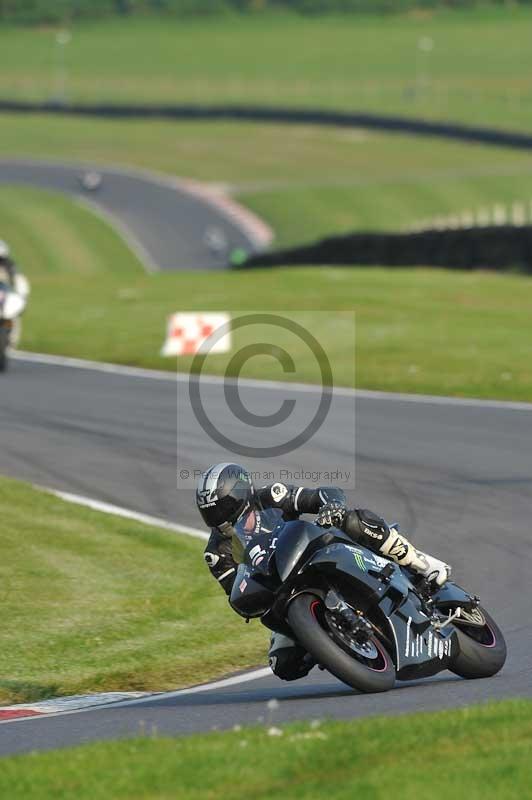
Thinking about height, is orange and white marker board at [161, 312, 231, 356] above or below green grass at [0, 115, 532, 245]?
below

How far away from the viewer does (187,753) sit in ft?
20.9

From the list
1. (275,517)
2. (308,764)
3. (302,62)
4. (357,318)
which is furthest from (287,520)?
(302,62)

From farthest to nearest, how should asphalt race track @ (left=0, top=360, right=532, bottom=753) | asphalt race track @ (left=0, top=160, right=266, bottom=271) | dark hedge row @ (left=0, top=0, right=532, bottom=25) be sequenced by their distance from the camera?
dark hedge row @ (left=0, top=0, right=532, bottom=25), asphalt race track @ (left=0, top=160, right=266, bottom=271), asphalt race track @ (left=0, top=360, right=532, bottom=753)

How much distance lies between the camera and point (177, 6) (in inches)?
4904

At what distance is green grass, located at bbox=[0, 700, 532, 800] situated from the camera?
19.2 feet

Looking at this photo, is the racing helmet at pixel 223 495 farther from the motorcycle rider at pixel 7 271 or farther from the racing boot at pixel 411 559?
the motorcycle rider at pixel 7 271

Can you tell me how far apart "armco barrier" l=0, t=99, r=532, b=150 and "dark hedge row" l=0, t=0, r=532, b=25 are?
33.4 metres

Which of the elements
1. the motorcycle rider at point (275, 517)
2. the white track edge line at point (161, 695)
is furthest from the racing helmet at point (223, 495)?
the white track edge line at point (161, 695)

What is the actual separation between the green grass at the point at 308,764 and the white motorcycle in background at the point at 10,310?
15.3 metres

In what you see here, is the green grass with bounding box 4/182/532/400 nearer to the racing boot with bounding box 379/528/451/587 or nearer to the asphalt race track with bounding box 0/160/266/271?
the racing boot with bounding box 379/528/451/587

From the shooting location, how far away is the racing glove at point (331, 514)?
7.84 metres

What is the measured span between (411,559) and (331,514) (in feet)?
2.26

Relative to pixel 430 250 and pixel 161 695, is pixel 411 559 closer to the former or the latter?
pixel 161 695

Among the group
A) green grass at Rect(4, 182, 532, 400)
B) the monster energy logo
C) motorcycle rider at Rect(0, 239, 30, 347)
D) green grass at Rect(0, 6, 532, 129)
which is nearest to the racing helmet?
the monster energy logo
